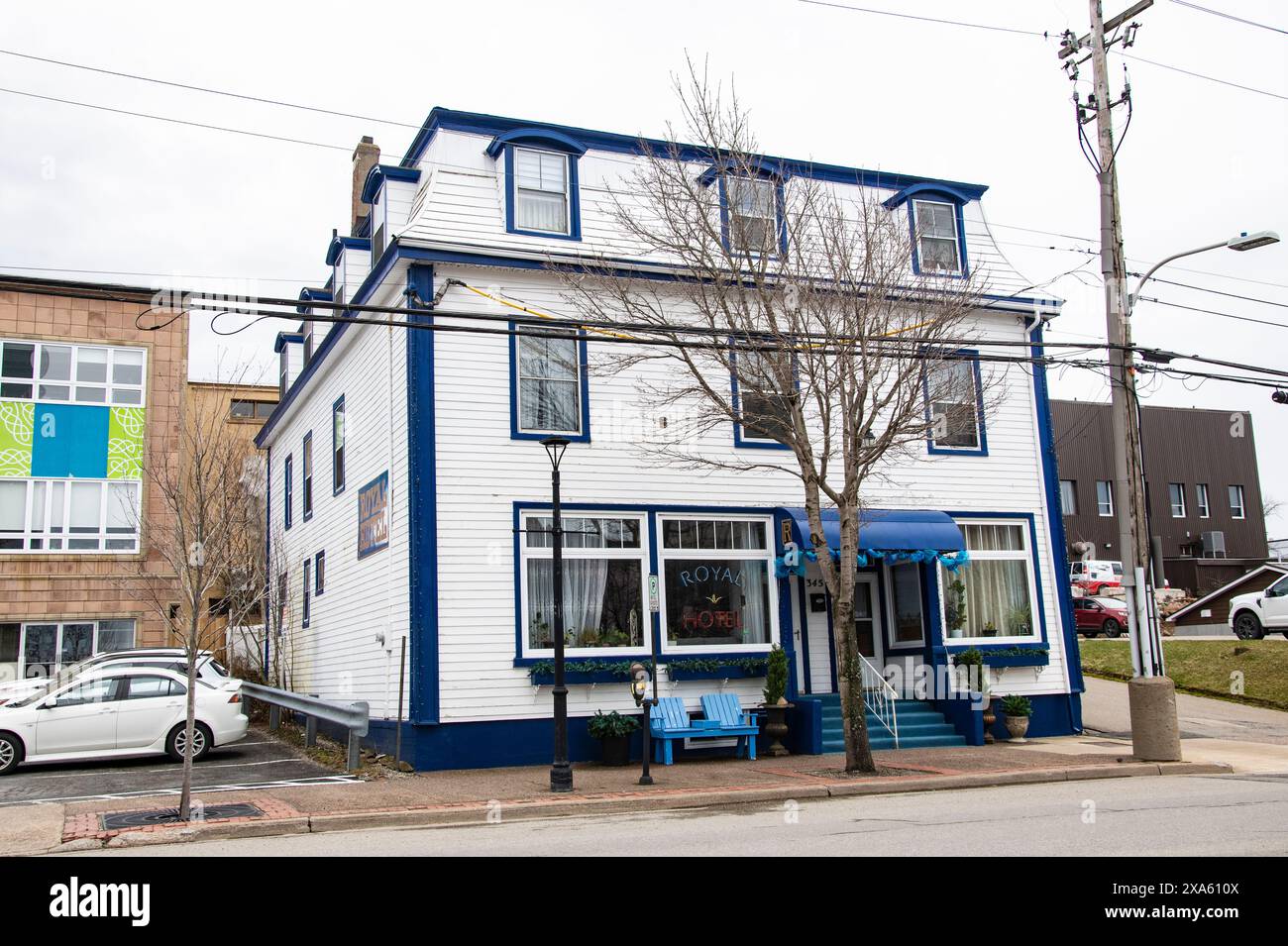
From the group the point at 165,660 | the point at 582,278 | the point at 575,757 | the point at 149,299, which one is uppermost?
the point at 582,278


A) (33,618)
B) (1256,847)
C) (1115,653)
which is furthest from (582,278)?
(33,618)

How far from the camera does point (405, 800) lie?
12.8 metres

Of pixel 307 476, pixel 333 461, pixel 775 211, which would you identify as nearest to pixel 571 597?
pixel 775 211

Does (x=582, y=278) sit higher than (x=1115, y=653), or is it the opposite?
(x=582, y=278)

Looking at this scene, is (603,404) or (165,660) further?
(165,660)

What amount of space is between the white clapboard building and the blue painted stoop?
0.05m

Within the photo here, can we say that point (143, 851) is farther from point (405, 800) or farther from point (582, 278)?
point (582, 278)

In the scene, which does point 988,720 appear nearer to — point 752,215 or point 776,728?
point 776,728

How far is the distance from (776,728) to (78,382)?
1036 inches

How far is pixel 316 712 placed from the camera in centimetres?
1834

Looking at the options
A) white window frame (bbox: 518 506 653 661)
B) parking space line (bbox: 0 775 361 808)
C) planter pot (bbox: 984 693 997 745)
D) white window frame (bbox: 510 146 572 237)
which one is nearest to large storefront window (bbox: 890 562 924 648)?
planter pot (bbox: 984 693 997 745)

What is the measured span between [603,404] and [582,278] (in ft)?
6.74

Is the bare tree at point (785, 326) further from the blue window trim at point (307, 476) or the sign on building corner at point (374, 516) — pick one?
the blue window trim at point (307, 476)

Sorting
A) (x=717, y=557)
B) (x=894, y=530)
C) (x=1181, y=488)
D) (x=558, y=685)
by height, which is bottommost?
(x=558, y=685)
